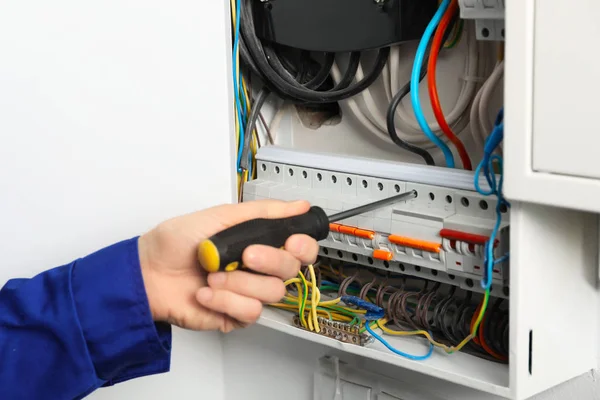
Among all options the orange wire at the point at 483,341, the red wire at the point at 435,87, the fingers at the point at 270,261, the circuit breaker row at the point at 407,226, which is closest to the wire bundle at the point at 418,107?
the red wire at the point at 435,87

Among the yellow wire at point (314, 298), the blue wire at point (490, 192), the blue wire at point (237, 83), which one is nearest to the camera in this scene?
the blue wire at point (490, 192)

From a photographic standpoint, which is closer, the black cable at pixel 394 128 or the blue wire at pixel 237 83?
the black cable at pixel 394 128

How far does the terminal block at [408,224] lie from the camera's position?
0.99 m

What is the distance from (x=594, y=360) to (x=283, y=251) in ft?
1.63

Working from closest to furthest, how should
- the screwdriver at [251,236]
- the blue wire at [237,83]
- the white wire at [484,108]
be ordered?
1. the screwdriver at [251,236]
2. the white wire at [484,108]
3. the blue wire at [237,83]

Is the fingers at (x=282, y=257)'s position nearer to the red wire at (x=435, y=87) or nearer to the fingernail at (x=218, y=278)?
the fingernail at (x=218, y=278)

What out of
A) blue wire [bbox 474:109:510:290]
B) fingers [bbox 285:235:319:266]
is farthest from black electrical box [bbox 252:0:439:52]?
fingers [bbox 285:235:319:266]

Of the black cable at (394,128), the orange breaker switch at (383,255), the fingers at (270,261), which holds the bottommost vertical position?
the orange breaker switch at (383,255)

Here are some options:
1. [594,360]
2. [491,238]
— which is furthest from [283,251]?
[594,360]

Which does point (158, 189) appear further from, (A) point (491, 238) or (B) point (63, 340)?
(A) point (491, 238)

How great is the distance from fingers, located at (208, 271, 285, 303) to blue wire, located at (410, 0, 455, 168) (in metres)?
0.33

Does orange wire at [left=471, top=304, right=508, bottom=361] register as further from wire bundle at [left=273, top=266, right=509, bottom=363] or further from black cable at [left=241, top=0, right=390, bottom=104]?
black cable at [left=241, top=0, right=390, bottom=104]

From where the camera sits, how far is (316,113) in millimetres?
1346

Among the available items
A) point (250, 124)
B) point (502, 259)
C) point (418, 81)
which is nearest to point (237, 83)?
point (250, 124)
